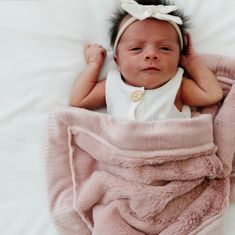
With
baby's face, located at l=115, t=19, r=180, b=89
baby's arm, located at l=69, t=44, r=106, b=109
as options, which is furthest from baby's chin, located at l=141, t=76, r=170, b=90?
baby's arm, located at l=69, t=44, r=106, b=109

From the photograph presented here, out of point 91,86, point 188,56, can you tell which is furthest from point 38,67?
point 188,56

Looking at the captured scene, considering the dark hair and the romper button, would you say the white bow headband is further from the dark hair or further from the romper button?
the romper button

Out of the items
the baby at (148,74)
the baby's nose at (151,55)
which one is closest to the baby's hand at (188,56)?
the baby at (148,74)

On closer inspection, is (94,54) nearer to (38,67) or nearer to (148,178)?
(38,67)

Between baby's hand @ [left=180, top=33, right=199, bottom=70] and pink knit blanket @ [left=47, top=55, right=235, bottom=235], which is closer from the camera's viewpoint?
pink knit blanket @ [left=47, top=55, right=235, bottom=235]

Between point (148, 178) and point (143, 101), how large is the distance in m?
0.20

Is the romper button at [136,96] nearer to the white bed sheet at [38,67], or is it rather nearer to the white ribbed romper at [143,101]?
the white ribbed romper at [143,101]

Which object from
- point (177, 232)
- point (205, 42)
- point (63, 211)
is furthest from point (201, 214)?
point (205, 42)

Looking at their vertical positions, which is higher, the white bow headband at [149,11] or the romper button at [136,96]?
the white bow headband at [149,11]

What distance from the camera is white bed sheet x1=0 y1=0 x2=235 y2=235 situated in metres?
1.33

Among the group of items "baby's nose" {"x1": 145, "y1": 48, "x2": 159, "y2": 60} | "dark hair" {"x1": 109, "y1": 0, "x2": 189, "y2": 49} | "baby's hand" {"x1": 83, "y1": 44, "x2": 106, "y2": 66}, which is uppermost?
"dark hair" {"x1": 109, "y1": 0, "x2": 189, "y2": 49}

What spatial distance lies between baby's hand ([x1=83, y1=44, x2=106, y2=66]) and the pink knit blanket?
0.49 ft

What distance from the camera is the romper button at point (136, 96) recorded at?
133 cm

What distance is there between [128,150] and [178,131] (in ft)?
0.39
